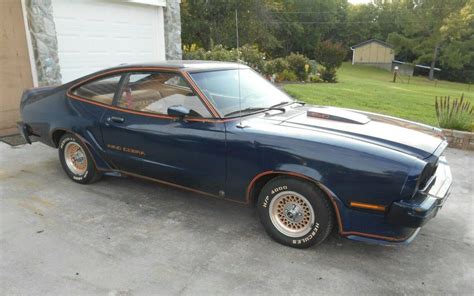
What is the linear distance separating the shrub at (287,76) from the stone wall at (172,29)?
7.18 metres

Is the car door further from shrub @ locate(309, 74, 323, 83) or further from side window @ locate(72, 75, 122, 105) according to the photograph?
shrub @ locate(309, 74, 323, 83)

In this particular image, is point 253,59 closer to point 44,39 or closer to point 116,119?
point 44,39

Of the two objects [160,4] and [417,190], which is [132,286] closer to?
[417,190]

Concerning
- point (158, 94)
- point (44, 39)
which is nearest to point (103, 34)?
point (44, 39)

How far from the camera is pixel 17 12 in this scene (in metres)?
6.79

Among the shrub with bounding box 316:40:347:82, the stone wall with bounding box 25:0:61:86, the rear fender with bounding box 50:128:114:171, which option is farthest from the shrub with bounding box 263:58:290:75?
the rear fender with bounding box 50:128:114:171

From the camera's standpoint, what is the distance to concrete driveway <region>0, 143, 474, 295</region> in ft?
9.69

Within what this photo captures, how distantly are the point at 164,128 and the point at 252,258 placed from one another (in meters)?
1.54

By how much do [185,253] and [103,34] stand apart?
248 inches

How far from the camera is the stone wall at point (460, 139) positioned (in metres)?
6.52

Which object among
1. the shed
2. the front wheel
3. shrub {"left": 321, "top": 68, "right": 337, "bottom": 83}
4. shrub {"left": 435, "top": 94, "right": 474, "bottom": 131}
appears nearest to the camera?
the front wheel

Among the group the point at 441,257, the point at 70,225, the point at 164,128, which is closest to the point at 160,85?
the point at 164,128

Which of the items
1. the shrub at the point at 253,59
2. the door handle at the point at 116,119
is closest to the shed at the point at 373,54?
the shrub at the point at 253,59

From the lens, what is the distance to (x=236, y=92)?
13.5 feet
